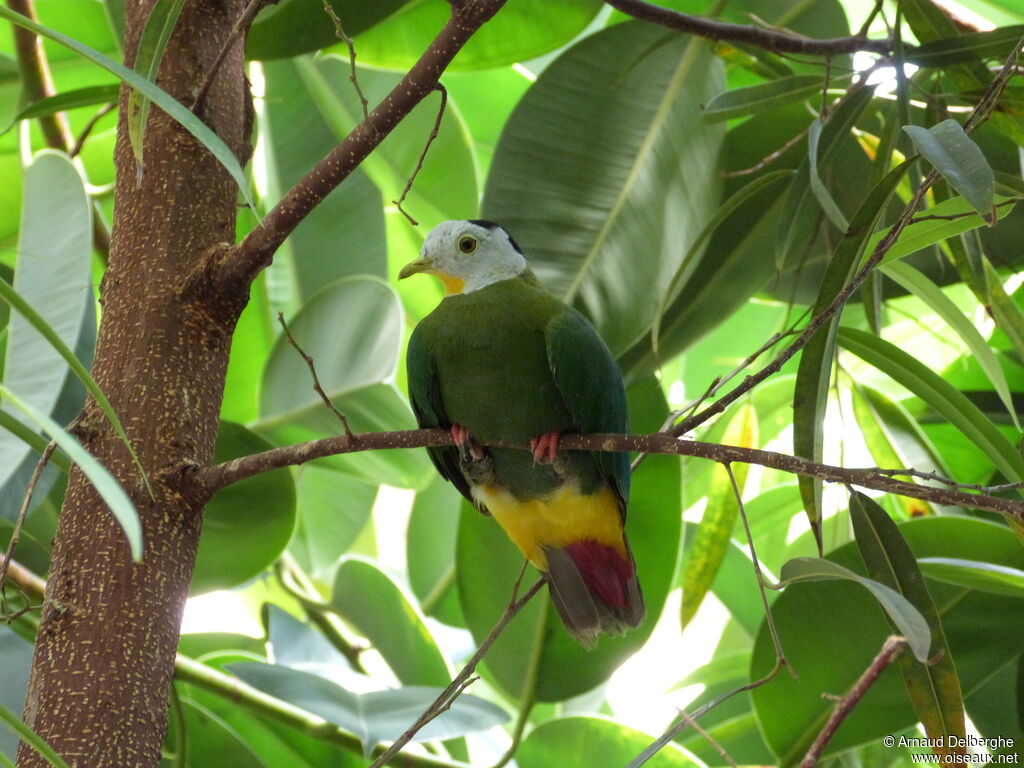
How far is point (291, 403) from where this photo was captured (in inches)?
64.2

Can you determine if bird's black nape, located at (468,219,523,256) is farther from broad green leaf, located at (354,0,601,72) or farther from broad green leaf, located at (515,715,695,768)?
broad green leaf, located at (515,715,695,768)

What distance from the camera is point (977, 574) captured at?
45.1 inches

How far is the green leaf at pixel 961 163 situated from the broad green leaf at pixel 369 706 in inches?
35.0

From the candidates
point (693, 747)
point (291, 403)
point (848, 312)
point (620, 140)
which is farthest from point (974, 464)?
point (291, 403)

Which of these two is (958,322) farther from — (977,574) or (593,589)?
(593,589)

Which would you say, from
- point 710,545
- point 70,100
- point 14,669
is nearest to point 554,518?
point 710,545

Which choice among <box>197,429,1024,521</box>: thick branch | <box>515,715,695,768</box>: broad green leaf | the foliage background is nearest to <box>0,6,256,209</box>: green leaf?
<box>197,429,1024,521</box>: thick branch

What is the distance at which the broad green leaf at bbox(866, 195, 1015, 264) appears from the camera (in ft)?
3.24

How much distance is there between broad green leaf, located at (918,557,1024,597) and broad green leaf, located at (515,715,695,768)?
0.45 m

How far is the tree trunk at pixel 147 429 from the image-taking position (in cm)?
98

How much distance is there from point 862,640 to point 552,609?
0.42 meters

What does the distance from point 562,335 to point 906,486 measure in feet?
1.88

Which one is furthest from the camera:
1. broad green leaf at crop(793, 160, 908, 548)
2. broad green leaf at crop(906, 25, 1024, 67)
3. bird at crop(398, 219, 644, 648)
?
bird at crop(398, 219, 644, 648)

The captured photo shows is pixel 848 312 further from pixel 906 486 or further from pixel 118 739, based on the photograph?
pixel 118 739
